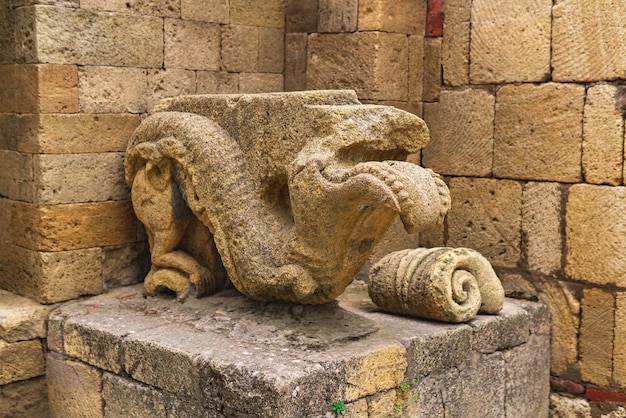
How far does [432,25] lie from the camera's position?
5355mm

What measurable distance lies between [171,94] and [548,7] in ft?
7.82

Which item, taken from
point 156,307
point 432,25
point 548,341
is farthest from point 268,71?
point 548,341

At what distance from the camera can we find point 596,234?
179 inches

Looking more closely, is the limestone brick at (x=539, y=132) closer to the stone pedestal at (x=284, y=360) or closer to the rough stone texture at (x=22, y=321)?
the stone pedestal at (x=284, y=360)

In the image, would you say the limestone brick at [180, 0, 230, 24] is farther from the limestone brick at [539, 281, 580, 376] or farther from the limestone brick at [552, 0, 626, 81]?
the limestone brick at [539, 281, 580, 376]

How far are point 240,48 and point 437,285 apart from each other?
2288 millimetres

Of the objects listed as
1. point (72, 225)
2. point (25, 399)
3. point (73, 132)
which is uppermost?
point (73, 132)

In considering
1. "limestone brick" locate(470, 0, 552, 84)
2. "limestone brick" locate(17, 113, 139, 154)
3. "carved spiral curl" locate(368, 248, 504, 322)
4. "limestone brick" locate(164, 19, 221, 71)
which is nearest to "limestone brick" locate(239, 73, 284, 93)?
"limestone brick" locate(164, 19, 221, 71)

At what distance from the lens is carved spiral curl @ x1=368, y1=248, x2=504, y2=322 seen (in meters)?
4.07

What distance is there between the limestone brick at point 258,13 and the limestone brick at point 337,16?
12.6 inches

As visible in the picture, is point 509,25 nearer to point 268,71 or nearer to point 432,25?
point 432,25

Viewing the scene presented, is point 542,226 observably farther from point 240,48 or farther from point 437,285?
point 240,48

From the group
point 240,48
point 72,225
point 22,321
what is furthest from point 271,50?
point 22,321

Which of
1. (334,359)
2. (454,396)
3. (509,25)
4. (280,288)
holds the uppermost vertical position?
(509,25)
